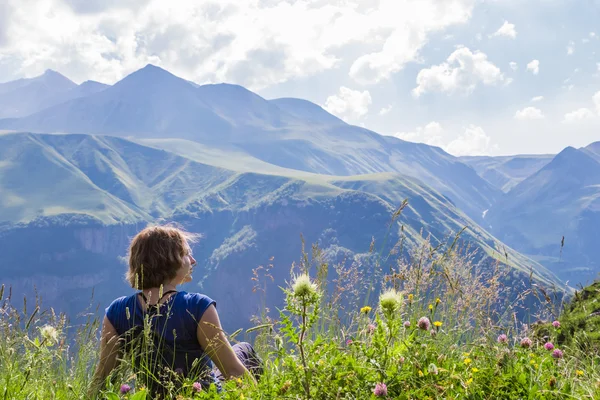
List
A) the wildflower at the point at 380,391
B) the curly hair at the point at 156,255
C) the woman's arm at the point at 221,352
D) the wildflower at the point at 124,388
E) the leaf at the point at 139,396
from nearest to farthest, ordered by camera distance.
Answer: the wildflower at the point at 380,391
the leaf at the point at 139,396
the wildflower at the point at 124,388
the woman's arm at the point at 221,352
the curly hair at the point at 156,255

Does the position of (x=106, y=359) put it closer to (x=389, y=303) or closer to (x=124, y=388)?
(x=124, y=388)

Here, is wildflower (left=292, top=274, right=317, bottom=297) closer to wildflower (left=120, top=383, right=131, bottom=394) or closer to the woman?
wildflower (left=120, top=383, right=131, bottom=394)

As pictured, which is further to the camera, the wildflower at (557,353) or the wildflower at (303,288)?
the wildflower at (557,353)

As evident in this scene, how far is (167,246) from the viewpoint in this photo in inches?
145

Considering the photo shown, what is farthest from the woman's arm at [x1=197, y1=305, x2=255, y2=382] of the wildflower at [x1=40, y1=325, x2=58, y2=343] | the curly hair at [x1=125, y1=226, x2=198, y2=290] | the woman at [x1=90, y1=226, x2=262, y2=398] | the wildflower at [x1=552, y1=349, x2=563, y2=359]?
the wildflower at [x1=552, y1=349, x2=563, y2=359]

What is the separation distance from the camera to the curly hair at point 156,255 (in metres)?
3.64

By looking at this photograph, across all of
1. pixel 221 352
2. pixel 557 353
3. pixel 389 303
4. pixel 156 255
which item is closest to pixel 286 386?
pixel 389 303

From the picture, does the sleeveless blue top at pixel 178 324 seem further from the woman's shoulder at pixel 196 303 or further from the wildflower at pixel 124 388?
the wildflower at pixel 124 388

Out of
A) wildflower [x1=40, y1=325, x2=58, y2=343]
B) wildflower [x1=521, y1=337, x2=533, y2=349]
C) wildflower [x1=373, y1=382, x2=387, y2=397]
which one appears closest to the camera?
wildflower [x1=373, y1=382, x2=387, y2=397]

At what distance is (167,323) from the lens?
340 cm

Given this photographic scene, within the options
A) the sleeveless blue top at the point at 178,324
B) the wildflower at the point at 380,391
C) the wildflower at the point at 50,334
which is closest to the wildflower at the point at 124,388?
the wildflower at the point at 50,334

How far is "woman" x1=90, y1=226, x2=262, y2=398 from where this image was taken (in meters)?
3.20

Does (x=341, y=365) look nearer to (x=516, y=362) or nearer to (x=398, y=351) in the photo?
(x=398, y=351)

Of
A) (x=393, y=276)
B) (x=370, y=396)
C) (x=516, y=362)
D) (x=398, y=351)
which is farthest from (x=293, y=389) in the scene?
(x=393, y=276)
